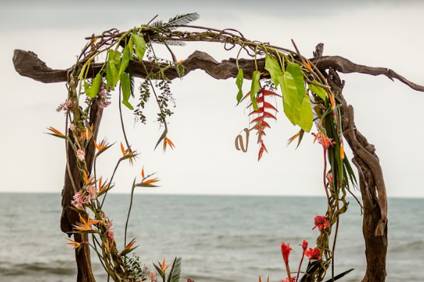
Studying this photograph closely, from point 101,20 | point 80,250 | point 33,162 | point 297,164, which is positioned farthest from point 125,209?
point 80,250

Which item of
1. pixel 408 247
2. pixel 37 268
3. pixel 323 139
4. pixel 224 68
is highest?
pixel 224 68

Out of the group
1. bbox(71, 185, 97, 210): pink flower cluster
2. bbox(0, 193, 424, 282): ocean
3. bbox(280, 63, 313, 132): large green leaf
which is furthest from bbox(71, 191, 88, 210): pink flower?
bbox(0, 193, 424, 282): ocean

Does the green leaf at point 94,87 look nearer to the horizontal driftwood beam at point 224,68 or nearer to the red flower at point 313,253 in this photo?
the horizontal driftwood beam at point 224,68

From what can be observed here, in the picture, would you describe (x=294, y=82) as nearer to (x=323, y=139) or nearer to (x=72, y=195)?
(x=323, y=139)

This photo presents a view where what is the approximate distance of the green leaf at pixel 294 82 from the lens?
3.58 ft

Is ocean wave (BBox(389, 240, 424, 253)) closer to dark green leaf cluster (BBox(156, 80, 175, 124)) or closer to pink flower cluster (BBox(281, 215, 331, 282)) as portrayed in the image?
pink flower cluster (BBox(281, 215, 331, 282))

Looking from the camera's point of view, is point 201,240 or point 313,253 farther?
point 201,240

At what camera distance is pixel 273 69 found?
3.64 feet

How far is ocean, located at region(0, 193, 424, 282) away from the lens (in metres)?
2.84

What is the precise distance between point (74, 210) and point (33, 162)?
4.42 feet

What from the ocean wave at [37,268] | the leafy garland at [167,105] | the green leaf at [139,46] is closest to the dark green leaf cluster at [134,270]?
the leafy garland at [167,105]

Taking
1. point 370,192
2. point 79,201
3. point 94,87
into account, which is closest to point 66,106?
point 94,87

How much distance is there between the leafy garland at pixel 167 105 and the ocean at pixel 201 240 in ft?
4.48

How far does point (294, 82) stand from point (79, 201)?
40 cm
